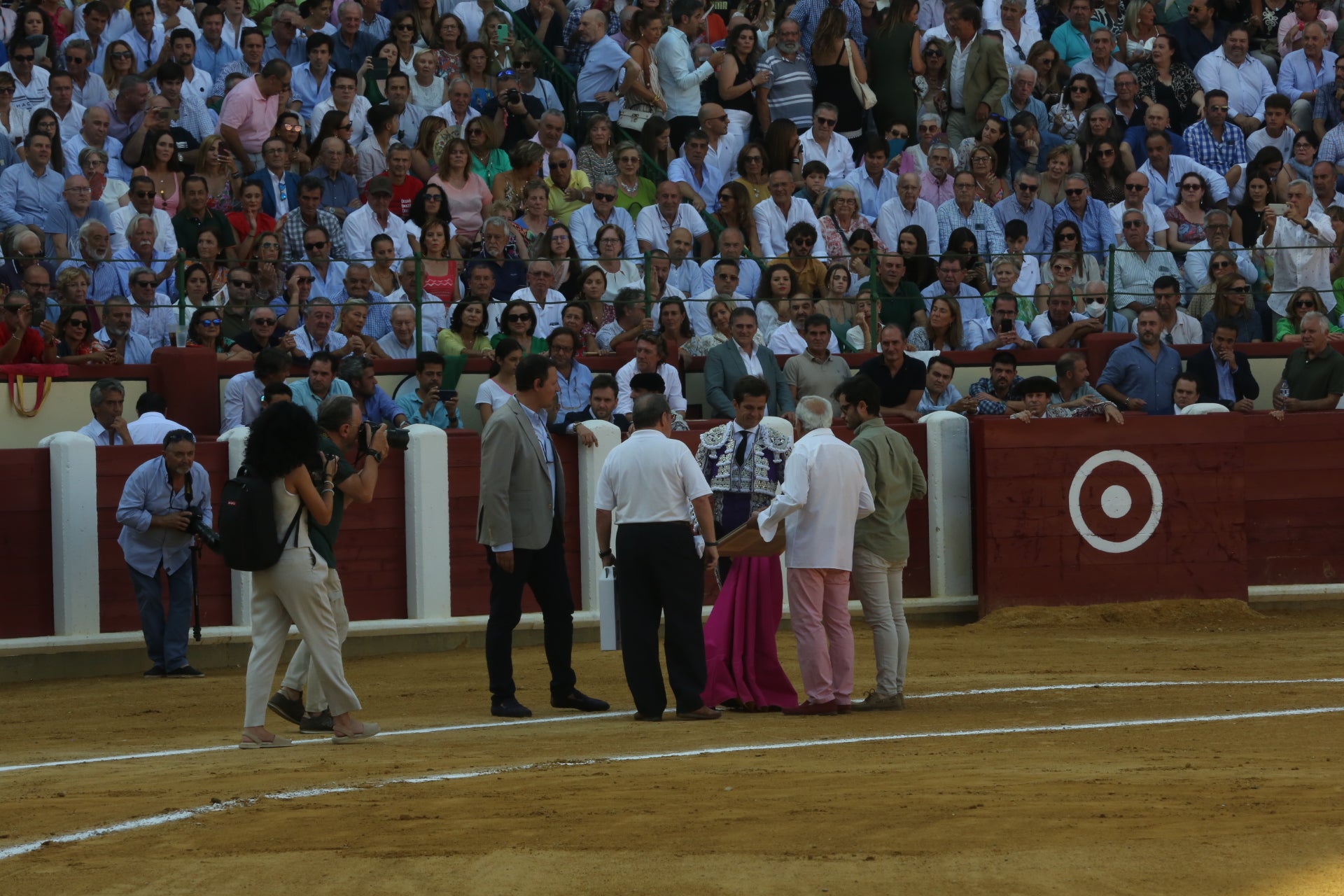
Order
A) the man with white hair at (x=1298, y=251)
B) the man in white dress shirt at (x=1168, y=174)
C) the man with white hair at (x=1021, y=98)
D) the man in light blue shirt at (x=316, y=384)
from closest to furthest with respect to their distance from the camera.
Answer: the man in light blue shirt at (x=316, y=384) → the man with white hair at (x=1298, y=251) → the man in white dress shirt at (x=1168, y=174) → the man with white hair at (x=1021, y=98)

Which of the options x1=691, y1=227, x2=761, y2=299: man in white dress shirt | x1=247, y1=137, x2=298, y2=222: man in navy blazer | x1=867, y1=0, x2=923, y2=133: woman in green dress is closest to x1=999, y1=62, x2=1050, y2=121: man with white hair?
x1=867, y1=0, x2=923, y2=133: woman in green dress

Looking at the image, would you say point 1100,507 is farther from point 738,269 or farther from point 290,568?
point 290,568

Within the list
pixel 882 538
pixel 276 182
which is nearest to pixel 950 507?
pixel 882 538

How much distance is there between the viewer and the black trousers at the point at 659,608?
9.33m

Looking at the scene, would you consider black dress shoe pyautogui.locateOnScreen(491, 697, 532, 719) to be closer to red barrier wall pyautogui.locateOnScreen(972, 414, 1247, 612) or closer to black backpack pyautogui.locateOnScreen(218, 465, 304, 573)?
black backpack pyautogui.locateOnScreen(218, 465, 304, 573)

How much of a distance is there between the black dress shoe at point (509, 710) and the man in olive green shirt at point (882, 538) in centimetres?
173

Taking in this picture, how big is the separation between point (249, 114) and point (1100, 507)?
757 centimetres

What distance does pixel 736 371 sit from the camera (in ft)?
46.6

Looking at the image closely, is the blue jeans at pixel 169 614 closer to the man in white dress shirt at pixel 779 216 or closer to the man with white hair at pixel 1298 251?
the man in white dress shirt at pixel 779 216

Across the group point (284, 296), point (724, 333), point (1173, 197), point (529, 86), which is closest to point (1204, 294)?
point (1173, 197)

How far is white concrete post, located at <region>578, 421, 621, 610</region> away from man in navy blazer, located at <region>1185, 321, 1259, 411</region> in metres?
4.83

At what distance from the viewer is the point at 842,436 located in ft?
46.2

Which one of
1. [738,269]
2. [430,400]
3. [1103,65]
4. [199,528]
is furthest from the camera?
[1103,65]

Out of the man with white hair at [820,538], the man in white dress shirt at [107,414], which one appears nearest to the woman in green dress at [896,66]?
the man in white dress shirt at [107,414]
